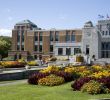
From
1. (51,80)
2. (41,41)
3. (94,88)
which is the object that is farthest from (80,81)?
(41,41)

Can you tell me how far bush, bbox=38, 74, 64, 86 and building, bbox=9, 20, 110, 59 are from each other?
65.4 m

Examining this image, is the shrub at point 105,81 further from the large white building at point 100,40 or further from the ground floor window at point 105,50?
the ground floor window at point 105,50

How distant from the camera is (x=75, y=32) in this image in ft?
333

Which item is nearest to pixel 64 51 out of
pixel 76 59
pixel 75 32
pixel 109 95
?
pixel 75 32

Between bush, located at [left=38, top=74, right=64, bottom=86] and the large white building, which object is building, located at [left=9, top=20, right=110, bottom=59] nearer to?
the large white building

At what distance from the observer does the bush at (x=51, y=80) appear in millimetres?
22709

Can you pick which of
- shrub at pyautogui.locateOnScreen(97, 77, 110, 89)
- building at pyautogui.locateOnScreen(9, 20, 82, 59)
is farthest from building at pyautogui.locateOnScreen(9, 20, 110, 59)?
shrub at pyautogui.locateOnScreen(97, 77, 110, 89)

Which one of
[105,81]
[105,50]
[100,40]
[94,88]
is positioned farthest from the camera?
[105,50]

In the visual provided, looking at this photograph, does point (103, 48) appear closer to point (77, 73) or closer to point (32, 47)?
point (32, 47)

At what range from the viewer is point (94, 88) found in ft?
60.3

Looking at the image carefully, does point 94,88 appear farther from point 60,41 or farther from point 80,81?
point 60,41

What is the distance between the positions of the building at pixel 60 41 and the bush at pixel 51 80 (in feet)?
215

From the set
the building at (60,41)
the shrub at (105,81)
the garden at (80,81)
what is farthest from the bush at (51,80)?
the building at (60,41)

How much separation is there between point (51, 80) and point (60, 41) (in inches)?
3211
